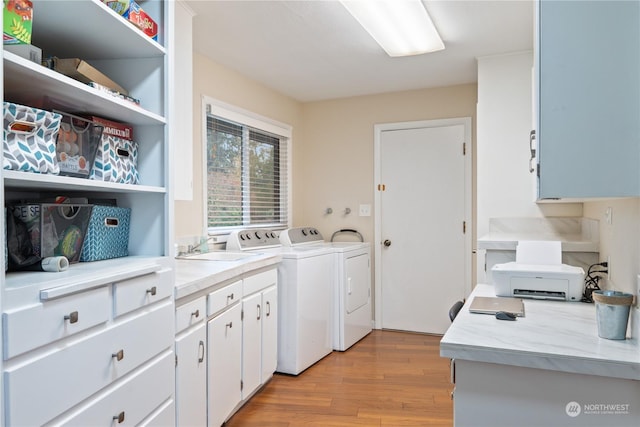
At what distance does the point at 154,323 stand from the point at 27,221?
57 cm

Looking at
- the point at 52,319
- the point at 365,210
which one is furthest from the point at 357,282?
the point at 52,319

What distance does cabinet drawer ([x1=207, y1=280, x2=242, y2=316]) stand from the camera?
2219mm

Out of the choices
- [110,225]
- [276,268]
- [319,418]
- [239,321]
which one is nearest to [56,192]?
[110,225]

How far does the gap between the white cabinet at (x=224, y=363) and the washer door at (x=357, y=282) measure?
4.85 ft

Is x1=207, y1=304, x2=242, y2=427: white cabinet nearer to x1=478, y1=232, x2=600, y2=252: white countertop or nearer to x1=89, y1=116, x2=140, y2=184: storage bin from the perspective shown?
x1=89, y1=116, x2=140, y2=184: storage bin

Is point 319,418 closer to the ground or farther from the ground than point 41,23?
closer to the ground

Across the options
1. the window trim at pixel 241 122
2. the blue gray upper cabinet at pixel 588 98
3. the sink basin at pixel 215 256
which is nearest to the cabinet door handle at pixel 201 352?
the sink basin at pixel 215 256

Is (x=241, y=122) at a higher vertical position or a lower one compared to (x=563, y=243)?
higher

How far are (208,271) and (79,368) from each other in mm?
987

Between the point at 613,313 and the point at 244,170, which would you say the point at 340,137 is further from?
the point at 613,313

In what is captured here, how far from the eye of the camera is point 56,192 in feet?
5.68

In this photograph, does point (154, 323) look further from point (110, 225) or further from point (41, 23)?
point (41, 23)

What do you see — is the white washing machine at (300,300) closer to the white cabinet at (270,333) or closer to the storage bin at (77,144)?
the white cabinet at (270,333)

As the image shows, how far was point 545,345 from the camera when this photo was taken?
1.34 m
